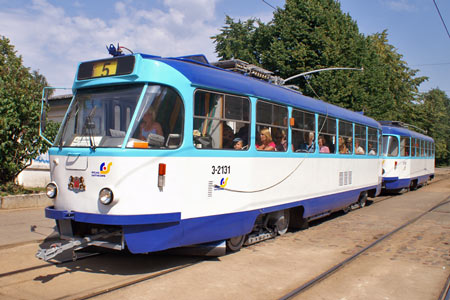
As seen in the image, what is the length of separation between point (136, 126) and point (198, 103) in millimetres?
1003

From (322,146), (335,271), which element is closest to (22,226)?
(335,271)

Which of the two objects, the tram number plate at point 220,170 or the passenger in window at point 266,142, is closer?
the tram number plate at point 220,170

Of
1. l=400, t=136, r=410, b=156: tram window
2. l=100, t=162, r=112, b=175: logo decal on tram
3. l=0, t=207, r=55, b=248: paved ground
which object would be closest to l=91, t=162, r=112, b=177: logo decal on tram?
l=100, t=162, r=112, b=175: logo decal on tram

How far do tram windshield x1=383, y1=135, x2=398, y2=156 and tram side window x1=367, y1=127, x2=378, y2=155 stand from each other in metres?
4.99

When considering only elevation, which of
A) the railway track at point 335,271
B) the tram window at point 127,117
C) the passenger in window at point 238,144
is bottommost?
the railway track at point 335,271

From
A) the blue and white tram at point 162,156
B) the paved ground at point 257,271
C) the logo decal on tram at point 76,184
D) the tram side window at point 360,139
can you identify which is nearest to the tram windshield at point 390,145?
the tram side window at point 360,139

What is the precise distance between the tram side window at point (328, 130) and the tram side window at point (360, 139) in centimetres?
191

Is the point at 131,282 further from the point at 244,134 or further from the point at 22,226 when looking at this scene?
the point at 22,226

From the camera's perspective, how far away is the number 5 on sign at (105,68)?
228 inches

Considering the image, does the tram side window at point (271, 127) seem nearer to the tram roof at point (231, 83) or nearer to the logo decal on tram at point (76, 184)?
the tram roof at point (231, 83)

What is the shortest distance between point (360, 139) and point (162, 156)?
8293mm

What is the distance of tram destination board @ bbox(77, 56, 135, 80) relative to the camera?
5.64 metres

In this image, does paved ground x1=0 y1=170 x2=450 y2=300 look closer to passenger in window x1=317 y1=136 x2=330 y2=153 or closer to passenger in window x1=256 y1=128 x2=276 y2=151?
passenger in window x1=256 y1=128 x2=276 y2=151

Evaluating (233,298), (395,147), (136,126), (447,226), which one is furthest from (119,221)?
(395,147)
